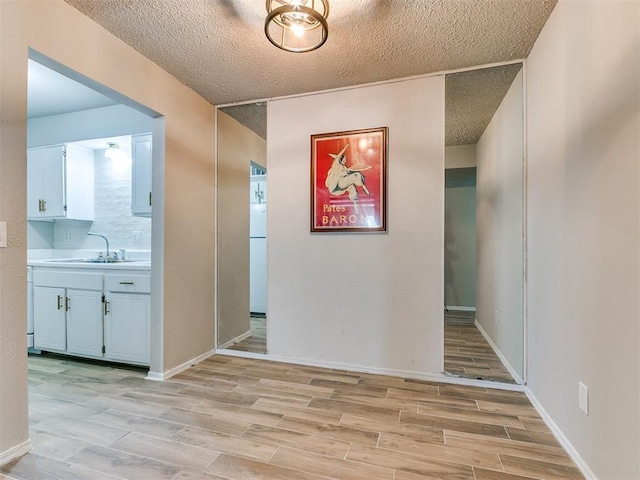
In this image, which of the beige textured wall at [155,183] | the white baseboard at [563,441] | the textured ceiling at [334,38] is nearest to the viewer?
the white baseboard at [563,441]

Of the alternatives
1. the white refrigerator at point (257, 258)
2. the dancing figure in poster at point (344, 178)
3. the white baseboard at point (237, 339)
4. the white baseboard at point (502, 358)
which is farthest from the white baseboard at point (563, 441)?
the white refrigerator at point (257, 258)

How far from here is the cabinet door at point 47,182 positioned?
10.9ft

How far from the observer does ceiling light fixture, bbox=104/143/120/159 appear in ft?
11.0

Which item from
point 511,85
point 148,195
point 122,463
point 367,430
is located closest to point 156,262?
point 148,195

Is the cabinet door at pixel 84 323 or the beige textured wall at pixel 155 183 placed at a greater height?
the beige textured wall at pixel 155 183

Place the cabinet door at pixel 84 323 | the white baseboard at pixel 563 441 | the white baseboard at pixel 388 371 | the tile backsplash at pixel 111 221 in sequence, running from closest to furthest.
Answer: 1. the white baseboard at pixel 563 441
2. the white baseboard at pixel 388 371
3. the cabinet door at pixel 84 323
4. the tile backsplash at pixel 111 221

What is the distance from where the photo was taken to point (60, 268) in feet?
9.24

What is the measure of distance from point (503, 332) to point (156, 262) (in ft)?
9.47

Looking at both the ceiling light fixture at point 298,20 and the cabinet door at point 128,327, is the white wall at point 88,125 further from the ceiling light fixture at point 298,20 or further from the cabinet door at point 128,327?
the ceiling light fixture at point 298,20

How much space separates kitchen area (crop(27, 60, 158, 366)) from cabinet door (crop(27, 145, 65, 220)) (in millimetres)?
11

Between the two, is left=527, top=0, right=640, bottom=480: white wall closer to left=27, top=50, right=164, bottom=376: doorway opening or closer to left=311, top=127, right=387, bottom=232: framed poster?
left=311, top=127, right=387, bottom=232: framed poster

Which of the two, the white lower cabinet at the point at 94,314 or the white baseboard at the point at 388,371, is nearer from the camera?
the white baseboard at the point at 388,371

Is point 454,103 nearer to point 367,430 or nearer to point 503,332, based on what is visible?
point 503,332

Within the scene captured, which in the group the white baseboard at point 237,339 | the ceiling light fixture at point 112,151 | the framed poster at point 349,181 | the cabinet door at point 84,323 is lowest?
the white baseboard at point 237,339
